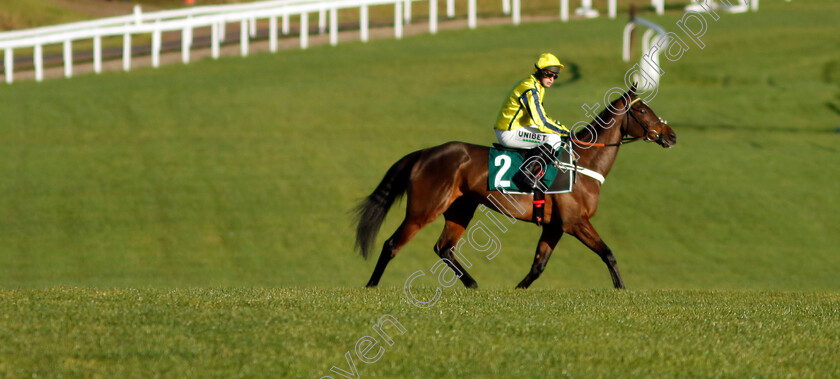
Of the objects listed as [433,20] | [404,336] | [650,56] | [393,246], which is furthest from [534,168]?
[433,20]

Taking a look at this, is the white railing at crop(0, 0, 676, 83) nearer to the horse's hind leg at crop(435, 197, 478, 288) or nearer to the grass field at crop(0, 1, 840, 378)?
the grass field at crop(0, 1, 840, 378)

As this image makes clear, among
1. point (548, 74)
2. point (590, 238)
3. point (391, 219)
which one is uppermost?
point (548, 74)

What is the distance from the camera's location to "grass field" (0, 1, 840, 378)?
7090 millimetres

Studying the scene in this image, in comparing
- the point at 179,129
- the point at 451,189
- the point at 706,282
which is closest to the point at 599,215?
the point at 706,282

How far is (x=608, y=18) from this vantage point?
3312 centimetres

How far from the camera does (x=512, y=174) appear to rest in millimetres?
10492

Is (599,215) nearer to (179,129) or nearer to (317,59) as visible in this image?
(179,129)

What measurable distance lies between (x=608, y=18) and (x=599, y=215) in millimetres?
18903

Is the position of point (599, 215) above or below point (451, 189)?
below

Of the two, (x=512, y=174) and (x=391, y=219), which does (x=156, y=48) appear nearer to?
(x=391, y=219)

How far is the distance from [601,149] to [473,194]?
1426 mm

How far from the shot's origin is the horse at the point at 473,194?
34.7ft

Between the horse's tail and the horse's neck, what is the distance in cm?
174

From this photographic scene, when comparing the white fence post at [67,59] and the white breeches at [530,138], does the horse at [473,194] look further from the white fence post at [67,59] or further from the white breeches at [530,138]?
the white fence post at [67,59]
